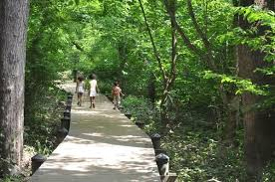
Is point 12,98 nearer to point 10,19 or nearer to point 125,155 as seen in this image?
point 10,19

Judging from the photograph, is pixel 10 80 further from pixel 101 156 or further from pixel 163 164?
pixel 163 164

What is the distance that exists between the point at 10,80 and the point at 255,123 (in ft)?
17.4

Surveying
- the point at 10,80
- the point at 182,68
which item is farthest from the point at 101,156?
the point at 182,68

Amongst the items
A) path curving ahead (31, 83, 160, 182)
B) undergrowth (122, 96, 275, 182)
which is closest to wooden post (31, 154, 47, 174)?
path curving ahead (31, 83, 160, 182)

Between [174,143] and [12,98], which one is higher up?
[12,98]

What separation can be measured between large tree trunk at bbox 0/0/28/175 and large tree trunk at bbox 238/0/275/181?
15.7 ft

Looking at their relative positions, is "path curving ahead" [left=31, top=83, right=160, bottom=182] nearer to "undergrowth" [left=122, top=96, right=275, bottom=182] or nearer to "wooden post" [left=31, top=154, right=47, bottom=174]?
"wooden post" [left=31, top=154, right=47, bottom=174]

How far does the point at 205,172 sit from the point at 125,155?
76.2 inches

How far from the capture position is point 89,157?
10.3 meters

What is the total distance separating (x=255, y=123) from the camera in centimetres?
979

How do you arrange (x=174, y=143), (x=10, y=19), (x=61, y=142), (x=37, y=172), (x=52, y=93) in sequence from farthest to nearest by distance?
1. (x=52, y=93)
2. (x=174, y=143)
3. (x=61, y=142)
4. (x=10, y=19)
5. (x=37, y=172)

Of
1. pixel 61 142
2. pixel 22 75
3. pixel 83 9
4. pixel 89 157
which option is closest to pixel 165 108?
pixel 83 9

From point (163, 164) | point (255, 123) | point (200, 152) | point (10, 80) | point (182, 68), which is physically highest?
point (182, 68)

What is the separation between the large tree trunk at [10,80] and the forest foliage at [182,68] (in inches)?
114
